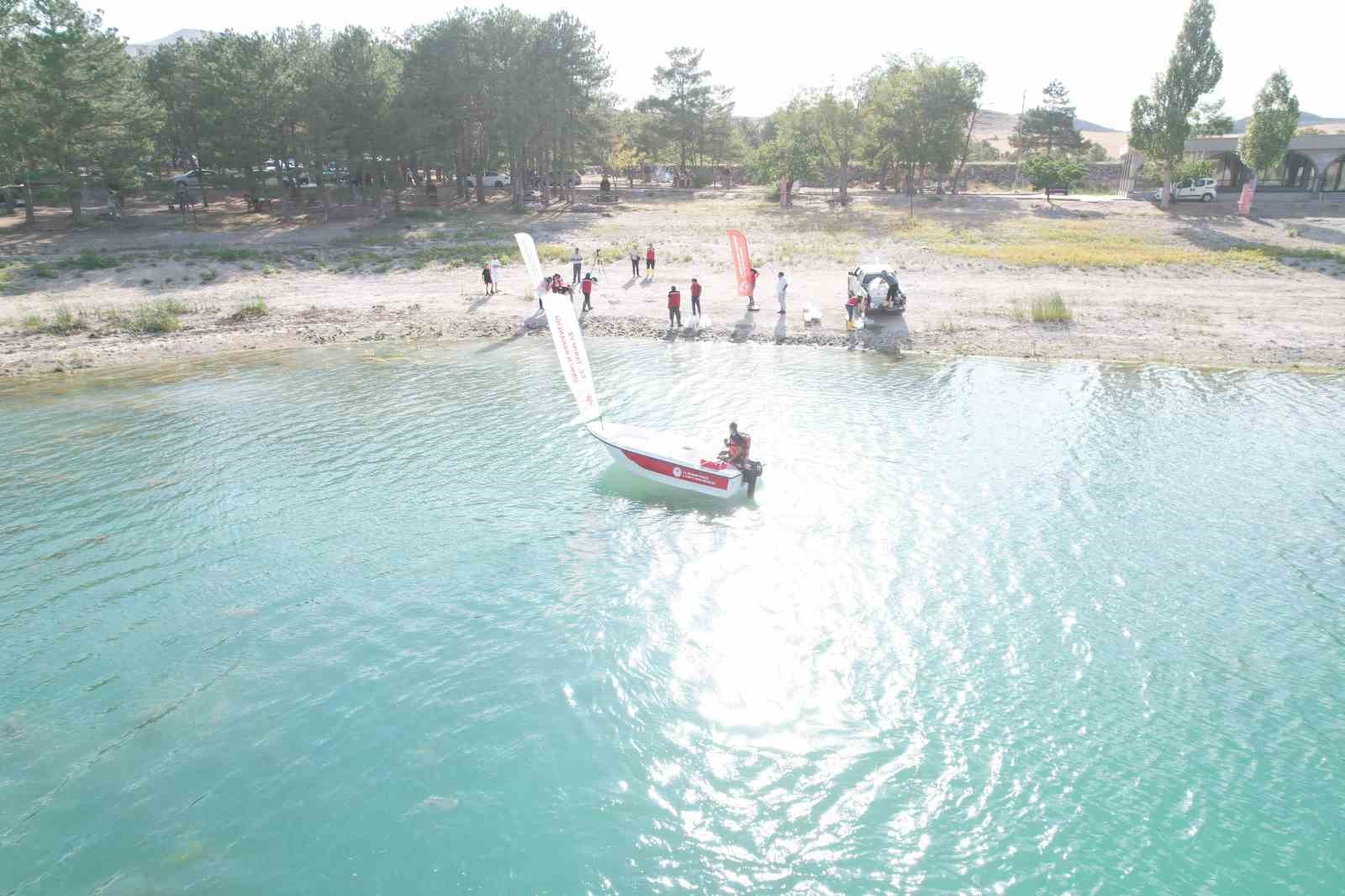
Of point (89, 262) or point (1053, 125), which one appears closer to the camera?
point (89, 262)

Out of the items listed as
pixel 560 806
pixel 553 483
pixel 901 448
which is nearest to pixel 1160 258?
pixel 901 448

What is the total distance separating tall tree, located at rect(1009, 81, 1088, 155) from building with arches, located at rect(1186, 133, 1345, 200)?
26.6 m

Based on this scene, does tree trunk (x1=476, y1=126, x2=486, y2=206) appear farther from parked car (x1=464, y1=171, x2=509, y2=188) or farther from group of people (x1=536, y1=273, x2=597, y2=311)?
group of people (x1=536, y1=273, x2=597, y2=311)

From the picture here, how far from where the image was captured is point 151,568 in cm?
1667

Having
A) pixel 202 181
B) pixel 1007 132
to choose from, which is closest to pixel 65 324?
pixel 202 181

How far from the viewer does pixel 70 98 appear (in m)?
46.7

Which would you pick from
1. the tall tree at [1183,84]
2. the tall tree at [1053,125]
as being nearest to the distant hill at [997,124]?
the tall tree at [1053,125]

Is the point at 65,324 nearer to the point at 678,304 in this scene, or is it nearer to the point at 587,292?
the point at 587,292

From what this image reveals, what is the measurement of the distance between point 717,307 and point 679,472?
20.7m

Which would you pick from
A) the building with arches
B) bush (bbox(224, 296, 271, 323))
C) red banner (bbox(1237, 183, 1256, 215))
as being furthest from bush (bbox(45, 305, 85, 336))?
the building with arches

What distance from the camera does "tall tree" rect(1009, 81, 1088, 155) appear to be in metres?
90.5

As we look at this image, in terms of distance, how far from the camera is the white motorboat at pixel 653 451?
18297 millimetres

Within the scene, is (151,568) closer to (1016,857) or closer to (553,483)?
(553,483)

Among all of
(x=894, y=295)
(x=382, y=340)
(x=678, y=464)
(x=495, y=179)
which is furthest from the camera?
(x=495, y=179)
